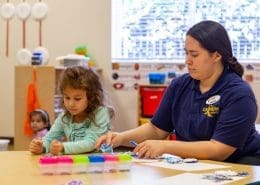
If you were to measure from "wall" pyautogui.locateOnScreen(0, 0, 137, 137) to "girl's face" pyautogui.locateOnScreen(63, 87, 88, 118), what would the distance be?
3.23 m

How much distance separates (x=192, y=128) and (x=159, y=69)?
135 inches

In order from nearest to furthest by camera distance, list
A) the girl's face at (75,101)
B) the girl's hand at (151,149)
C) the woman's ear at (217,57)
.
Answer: the girl's hand at (151,149), the woman's ear at (217,57), the girl's face at (75,101)

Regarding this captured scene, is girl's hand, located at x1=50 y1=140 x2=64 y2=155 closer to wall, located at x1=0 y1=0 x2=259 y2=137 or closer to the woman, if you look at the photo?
the woman

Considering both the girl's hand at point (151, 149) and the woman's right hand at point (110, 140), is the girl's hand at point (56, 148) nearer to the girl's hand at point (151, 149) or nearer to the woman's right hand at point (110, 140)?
the woman's right hand at point (110, 140)

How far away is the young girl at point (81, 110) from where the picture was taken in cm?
215

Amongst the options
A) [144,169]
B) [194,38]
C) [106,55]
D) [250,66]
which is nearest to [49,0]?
[106,55]

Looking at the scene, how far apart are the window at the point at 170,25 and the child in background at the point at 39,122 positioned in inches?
54.4

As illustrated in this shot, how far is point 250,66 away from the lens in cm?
507

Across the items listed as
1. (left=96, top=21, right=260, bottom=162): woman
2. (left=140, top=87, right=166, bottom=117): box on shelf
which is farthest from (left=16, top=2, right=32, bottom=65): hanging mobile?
(left=96, top=21, right=260, bottom=162): woman

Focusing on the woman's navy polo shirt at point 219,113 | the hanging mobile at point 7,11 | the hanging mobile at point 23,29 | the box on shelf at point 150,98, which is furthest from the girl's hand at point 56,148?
the hanging mobile at point 7,11

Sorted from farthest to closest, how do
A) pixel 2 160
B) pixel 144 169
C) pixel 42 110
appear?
pixel 42 110 → pixel 2 160 → pixel 144 169

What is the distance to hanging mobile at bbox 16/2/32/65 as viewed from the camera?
5.32m

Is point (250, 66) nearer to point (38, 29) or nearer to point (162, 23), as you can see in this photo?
point (162, 23)

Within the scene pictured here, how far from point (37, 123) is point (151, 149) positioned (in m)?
2.83
